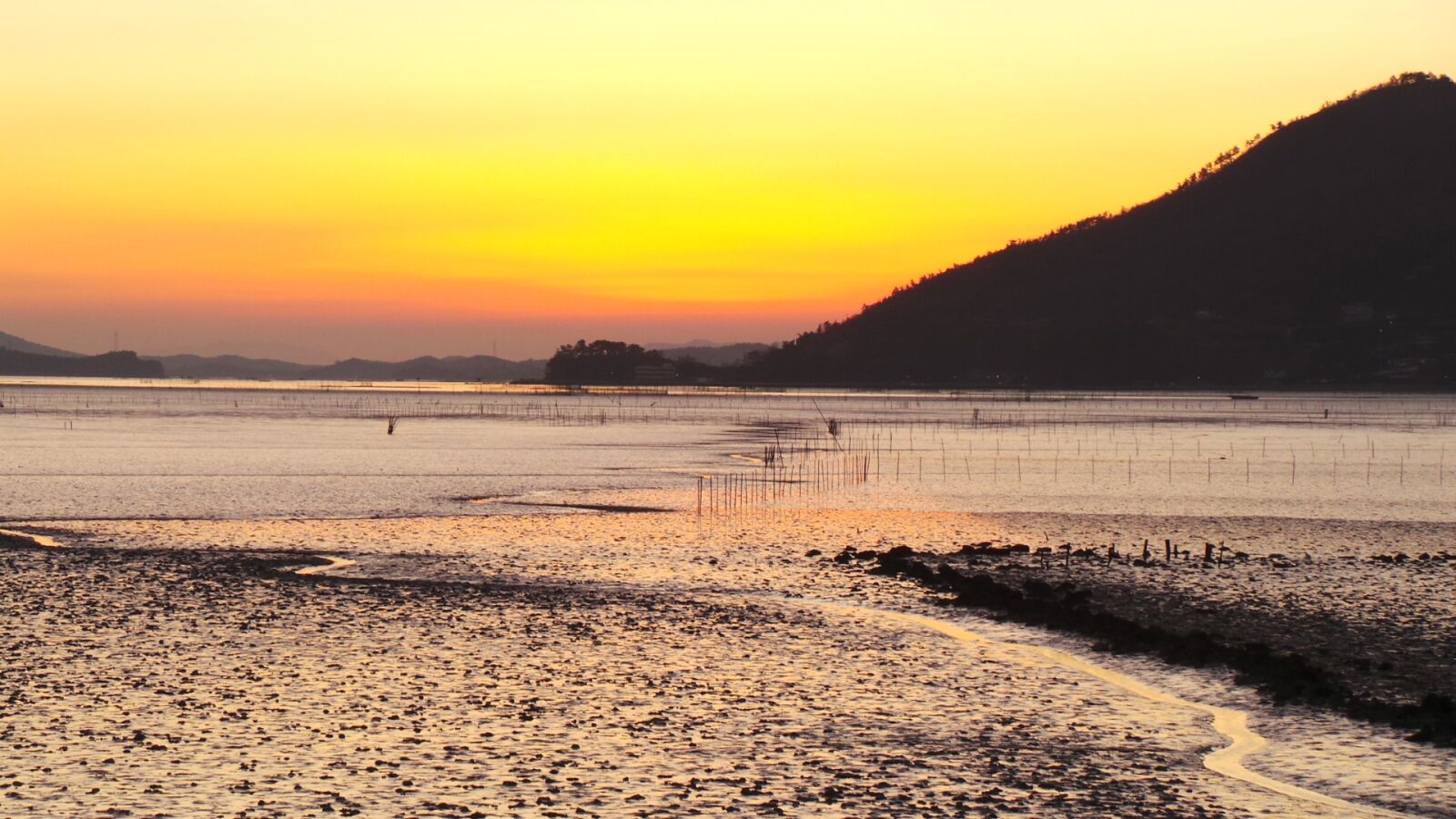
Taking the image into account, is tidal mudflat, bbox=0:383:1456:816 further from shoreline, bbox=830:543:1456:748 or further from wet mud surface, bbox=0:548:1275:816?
shoreline, bbox=830:543:1456:748

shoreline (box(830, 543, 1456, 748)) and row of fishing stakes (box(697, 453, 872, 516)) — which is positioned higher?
shoreline (box(830, 543, 1456, 748))

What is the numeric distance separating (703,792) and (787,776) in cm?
85

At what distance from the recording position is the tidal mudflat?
11164 mm

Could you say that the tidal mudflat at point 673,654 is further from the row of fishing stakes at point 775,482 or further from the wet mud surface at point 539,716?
the row of fishing stakes at point 775,482

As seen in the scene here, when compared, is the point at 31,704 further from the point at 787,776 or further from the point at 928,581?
the point at 928,581

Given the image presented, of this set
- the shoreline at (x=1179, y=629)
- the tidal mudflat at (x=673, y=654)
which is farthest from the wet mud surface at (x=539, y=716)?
the shoreline at (x=1179, y=629)

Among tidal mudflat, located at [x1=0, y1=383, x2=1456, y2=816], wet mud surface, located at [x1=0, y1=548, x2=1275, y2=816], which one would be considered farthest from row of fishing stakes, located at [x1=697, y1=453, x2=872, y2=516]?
wet mud surface, located at [x1=0, y1=548, x2=1275, y2=816]

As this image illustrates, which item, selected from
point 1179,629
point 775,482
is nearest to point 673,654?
point 1179,629

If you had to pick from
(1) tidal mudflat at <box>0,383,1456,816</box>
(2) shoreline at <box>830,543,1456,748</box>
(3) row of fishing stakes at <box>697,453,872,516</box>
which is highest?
(2) shoreline at <box>830,543,1456,748</box>

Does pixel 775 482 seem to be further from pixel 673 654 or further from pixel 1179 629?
pixel 673 654

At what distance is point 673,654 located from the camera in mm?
16172

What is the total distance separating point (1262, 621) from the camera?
18625mm

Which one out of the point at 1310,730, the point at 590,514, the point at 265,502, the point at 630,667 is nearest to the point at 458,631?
the point at 630,667

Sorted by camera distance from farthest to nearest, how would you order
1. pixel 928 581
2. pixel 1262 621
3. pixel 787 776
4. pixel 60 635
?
pixel 928 581 < pixel 1262 621 < pixel 60 635 < pixel 787 776
